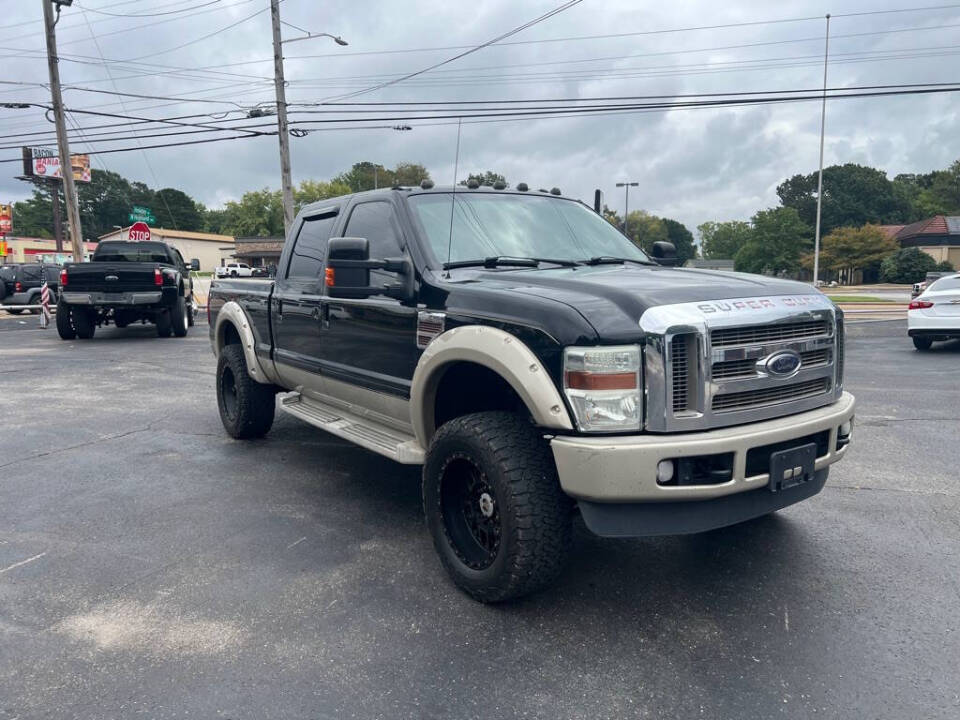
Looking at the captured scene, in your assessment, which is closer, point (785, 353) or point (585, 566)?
point (785, 353)

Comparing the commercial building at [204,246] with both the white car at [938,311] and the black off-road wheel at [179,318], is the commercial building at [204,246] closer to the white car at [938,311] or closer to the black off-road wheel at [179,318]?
the black off-road wheel at [179,318]

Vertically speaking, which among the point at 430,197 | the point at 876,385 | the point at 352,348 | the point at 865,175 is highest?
the point at 865,175

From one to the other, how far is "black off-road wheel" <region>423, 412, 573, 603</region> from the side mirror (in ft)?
3.09

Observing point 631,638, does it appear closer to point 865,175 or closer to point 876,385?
point 876,385

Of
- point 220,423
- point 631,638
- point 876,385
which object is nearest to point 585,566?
point 631,638

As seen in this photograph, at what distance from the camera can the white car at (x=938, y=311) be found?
1227cm

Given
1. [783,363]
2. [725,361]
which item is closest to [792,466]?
[783,363]

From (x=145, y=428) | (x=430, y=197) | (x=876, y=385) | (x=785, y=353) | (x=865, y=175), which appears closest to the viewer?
(x=785, y=353)

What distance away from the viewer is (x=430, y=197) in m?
4.51

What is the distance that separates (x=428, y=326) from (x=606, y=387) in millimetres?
1195

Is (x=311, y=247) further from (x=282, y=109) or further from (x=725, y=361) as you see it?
(x=282, y=109)

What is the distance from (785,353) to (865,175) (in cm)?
11113

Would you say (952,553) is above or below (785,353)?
below

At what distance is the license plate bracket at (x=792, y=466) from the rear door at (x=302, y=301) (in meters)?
3.07
